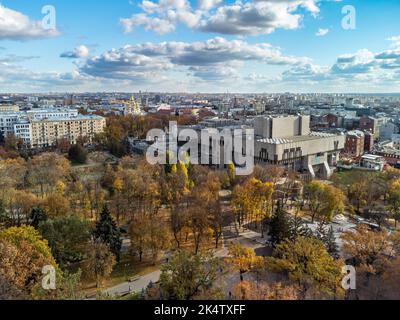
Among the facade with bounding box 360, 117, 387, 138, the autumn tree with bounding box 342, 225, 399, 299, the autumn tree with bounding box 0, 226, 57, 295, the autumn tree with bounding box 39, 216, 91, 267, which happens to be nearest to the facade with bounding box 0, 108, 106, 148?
the autumn tree with bounding box 39, 216, 91, 267

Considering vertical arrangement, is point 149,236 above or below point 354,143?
below

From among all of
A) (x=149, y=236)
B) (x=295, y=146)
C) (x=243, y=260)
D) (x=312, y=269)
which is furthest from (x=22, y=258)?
(x=295, y=146)

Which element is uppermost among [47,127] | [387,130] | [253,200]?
[47,127]

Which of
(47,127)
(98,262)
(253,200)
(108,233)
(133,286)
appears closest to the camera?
(98,262)

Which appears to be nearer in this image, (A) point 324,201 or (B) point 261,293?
(B) point 261,293

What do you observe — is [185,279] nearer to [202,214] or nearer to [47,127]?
[202,214]

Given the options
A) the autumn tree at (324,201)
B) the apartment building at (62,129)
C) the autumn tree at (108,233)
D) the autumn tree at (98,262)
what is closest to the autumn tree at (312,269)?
the autumn tree at (98,262)
